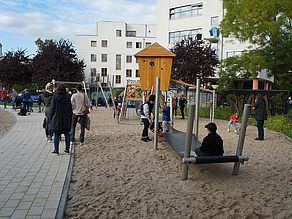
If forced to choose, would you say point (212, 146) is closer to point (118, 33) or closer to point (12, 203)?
point (12, 203)

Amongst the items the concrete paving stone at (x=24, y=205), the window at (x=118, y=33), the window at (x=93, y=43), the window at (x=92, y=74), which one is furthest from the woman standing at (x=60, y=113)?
the window at (x=118, y=33)

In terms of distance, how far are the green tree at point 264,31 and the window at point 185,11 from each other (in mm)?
22252

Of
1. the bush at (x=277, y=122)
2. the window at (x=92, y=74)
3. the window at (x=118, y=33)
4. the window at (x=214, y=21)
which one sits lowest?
the bush at (x=277, y=122)

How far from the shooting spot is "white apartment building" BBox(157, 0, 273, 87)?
124 ft

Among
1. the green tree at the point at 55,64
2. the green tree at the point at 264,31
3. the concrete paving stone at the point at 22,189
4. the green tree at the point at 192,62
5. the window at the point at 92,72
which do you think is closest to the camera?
the concrete paving stone at the point at 22,189

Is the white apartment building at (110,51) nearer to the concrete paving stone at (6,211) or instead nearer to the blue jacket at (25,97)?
the blue jacket at (25,97)

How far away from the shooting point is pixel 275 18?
17891 millimetres

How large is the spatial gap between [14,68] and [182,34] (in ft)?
72.1

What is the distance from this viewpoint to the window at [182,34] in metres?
40.1

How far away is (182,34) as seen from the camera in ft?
136

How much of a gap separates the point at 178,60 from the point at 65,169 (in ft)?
64.2

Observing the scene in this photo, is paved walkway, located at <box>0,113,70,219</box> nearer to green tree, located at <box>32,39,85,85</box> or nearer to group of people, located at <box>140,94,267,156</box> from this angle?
group of people, located at <box>140,94,267,156</box>

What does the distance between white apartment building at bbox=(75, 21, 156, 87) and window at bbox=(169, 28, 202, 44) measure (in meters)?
22.6

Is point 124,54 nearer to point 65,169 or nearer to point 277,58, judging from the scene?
point 277,58
